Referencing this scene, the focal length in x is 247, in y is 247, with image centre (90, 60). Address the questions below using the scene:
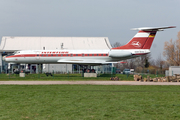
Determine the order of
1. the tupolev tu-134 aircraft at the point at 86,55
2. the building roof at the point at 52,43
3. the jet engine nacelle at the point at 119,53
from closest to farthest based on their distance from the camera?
the jet engine nacelle at the point at 119,53
the tupolev tu-134 aircraft at the point at 86,55
the building roof at the point at 52,43

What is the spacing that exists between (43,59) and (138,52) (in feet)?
44.7

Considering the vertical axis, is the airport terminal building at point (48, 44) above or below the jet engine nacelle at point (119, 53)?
above

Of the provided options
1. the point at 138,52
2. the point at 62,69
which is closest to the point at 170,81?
the point at 138,52

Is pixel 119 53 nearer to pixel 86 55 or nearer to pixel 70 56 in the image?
pixel 86 55

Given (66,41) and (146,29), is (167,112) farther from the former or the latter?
(66,41)

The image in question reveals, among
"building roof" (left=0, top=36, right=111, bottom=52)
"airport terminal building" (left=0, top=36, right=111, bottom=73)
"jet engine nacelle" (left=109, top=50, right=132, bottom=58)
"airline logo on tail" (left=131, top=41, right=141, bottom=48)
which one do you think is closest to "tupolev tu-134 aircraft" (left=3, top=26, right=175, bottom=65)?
"jet engine nacelle" (left=109, top=50, right=132, bottom=58)

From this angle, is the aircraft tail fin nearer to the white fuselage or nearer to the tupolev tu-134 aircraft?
the tupolev tu-134 aircraft

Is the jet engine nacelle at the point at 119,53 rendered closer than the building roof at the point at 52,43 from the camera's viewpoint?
Yes

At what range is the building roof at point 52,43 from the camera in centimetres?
5472

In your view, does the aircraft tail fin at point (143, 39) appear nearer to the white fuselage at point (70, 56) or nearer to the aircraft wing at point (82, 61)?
the white fuselage at point (70, 56)

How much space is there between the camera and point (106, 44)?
5822cm

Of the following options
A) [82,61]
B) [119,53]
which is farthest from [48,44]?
[119,53]

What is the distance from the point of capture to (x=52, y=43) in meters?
57.1

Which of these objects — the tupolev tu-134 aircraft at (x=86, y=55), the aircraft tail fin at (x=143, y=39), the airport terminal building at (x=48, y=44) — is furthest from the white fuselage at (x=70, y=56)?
the airport terminal building at (x=48, y=44)
